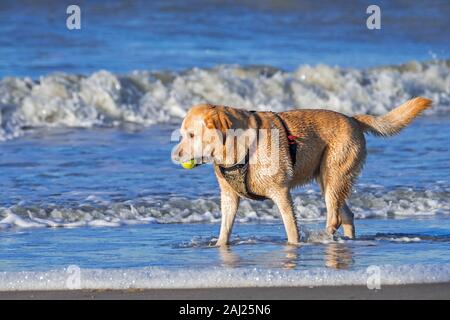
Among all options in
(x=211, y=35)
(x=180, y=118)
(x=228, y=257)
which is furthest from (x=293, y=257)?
(x=211, y=35)

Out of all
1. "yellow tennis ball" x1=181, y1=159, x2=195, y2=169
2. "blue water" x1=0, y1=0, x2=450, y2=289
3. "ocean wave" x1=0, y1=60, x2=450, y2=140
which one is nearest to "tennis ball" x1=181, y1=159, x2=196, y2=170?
"yellow tennis ball" x1=181, y1=159, x2=195, y2=169

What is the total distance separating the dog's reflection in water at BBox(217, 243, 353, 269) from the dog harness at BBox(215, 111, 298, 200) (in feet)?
1.36

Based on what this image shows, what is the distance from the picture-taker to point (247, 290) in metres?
6.25

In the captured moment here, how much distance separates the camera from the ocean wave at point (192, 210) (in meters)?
9.05

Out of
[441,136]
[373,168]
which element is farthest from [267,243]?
[441,136]

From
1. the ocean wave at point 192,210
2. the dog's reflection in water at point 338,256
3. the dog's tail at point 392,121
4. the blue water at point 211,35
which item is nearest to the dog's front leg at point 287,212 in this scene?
the dog's reflection in water at point 338,256

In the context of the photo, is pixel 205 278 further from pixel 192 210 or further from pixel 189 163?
pixel 192 210

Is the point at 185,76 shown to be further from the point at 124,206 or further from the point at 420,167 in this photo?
the point at 124,206

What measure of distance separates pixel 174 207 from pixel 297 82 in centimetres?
778

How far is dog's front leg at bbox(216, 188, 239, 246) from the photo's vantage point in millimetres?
8031

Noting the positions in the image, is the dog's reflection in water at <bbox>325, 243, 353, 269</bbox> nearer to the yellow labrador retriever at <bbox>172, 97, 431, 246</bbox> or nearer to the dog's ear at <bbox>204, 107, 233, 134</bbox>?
the yellow labrador retriever at <bbox>172, 97, 431, 246</bbox>

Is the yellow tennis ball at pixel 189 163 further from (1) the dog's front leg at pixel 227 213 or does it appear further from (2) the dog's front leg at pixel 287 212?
(2) the dog's front leg at pixel 287 212

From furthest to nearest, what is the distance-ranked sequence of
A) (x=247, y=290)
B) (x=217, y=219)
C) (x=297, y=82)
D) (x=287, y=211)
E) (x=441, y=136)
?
(x=297, y=82) < (x=441, y=136) < (x=217, y=219) < (x=287, y=211) < (x=247, y=290)

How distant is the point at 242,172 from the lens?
25.6 feet
